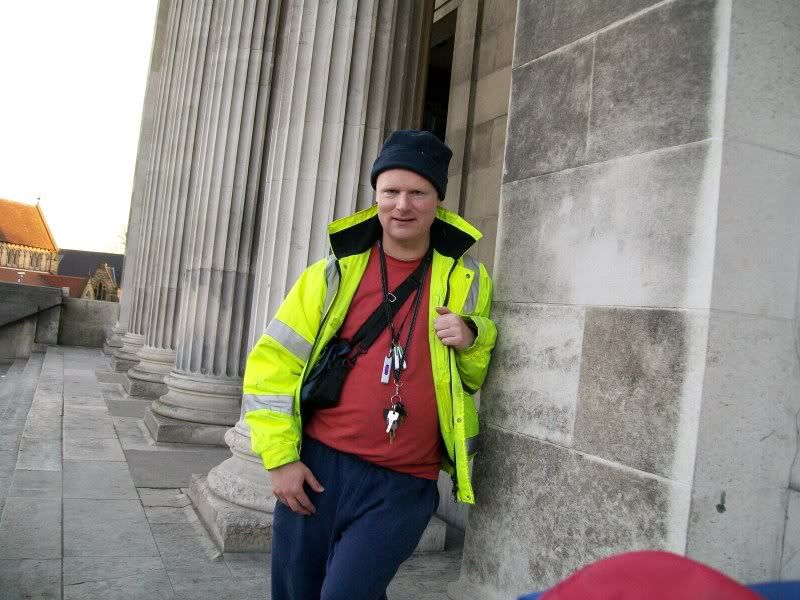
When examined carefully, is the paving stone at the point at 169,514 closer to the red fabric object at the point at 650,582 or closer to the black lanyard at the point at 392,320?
the black lanyard at the point at 392,320

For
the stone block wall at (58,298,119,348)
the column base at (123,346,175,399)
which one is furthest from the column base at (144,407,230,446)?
the stone block wall at (58,298,119,348)

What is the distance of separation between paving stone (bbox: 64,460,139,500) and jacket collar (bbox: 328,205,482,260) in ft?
13.0

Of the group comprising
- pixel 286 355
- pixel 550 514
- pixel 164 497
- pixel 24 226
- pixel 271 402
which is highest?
pixel 24 226

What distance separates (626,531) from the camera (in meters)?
2.40

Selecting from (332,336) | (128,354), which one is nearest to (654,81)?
(332,336)

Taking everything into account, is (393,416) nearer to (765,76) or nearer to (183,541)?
(765,76)

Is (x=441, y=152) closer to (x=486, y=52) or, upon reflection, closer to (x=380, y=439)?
(x=380, y=439)

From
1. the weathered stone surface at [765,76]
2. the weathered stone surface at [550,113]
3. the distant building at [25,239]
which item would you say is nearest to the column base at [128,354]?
the weathered stone surface at [550,113]

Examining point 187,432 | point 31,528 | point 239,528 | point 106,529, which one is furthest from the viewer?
point 187,432

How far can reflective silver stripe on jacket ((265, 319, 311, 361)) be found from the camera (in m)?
2.76

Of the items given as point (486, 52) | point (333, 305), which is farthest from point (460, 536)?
point (486, 52)

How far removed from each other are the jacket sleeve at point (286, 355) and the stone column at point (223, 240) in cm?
555

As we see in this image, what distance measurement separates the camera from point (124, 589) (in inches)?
156

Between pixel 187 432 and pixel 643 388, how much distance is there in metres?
6.50
